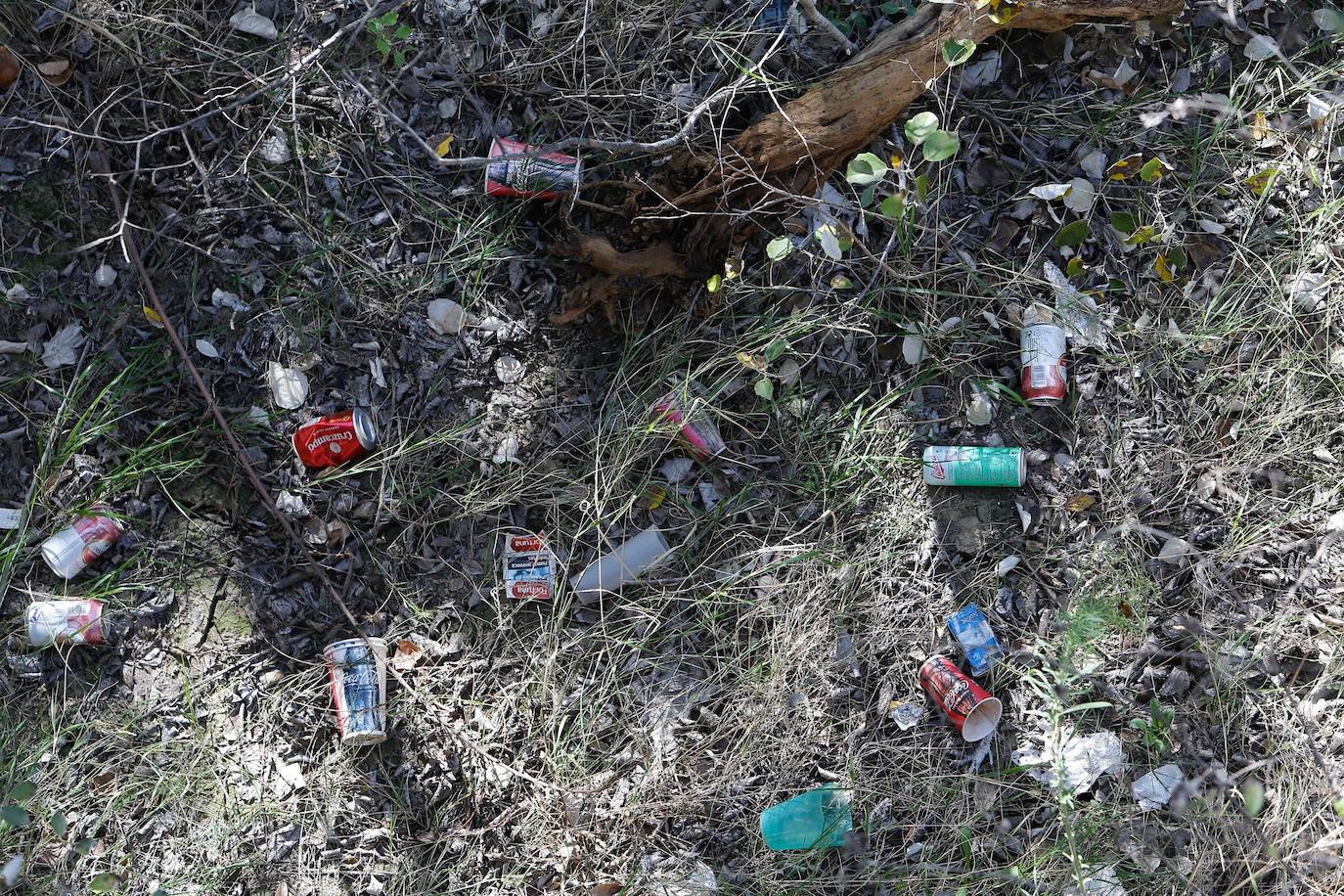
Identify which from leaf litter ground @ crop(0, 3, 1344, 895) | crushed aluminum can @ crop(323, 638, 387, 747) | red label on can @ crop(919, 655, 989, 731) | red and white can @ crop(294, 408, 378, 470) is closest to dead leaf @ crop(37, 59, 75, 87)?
leaf litter ground @ crop(0, 3, 1344, 895)

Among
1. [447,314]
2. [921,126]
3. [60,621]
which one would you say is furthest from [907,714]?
[60,621]

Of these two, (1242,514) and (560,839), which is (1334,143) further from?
(560,839)

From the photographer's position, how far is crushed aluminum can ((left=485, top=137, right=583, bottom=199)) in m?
2.39

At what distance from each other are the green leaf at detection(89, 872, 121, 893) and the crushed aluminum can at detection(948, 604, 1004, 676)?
2040 mm

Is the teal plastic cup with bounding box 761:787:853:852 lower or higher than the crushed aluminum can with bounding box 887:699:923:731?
lower

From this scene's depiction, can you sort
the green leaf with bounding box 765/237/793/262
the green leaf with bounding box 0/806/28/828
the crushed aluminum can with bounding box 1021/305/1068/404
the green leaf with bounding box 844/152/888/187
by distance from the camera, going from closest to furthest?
the green leaf with bounding box 0/806/28/828 < the green leaf with bounding box 844/152/888/187 < the green leaf with bounding box 765/237/793/262 < the crushed aluminum can with bounding box 1021/305/1068/404

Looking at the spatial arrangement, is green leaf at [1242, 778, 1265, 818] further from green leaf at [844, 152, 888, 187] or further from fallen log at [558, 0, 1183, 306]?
fallen log at [558, 0, 1183, 306]

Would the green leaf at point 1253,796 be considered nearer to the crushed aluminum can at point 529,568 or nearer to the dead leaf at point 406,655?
the crushed aluminum can at point 529,568

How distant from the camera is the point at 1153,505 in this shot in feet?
8.07

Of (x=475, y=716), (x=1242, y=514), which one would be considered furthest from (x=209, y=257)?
(x=1242, y=514)

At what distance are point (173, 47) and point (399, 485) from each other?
3.85 ft

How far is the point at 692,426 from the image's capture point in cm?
243

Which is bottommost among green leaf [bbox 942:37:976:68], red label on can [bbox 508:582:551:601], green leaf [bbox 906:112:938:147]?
Answer: red label on can [bbox 508:582:551:601]

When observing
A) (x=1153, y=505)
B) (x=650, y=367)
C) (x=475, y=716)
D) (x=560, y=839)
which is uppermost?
(x=650, y=367)
